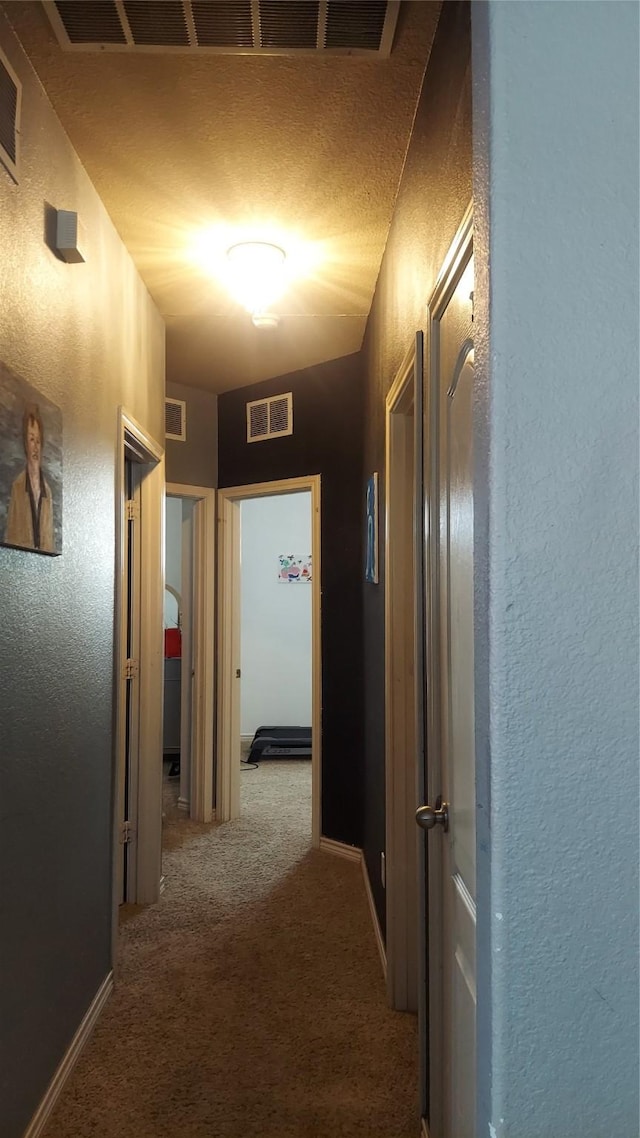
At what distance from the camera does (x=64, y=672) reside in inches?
83.7

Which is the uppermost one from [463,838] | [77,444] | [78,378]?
[78,378]

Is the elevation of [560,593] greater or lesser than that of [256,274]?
lesser

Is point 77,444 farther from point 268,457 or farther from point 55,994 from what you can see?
point 268,457

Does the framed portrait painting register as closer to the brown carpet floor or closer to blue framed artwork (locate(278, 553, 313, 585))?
the brown carpet floor

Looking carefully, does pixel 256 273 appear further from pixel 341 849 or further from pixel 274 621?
pixel 274 621

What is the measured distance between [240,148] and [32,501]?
1188 millimetres

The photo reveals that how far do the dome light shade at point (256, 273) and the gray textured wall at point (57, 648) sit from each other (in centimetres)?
43

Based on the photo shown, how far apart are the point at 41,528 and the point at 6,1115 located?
1362 mm

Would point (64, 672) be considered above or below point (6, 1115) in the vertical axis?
above

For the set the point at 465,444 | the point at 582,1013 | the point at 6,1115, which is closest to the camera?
the point at 582,1013

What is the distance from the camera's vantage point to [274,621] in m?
6.98

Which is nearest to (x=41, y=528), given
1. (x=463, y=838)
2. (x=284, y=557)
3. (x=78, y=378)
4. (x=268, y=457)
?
(x=78, y=378)

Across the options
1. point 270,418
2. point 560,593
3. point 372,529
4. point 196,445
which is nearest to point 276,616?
point 196,445

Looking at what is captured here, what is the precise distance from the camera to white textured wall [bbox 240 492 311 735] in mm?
6922
